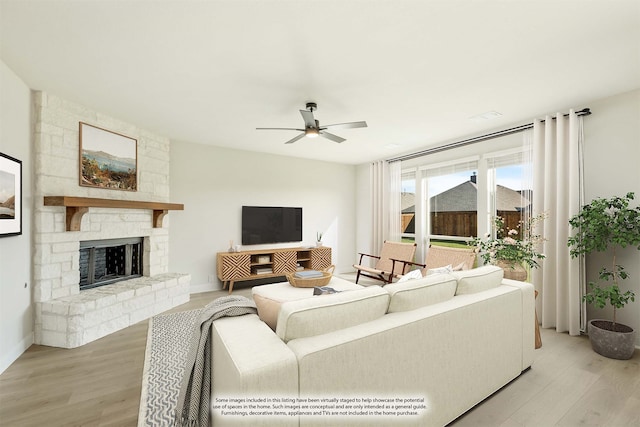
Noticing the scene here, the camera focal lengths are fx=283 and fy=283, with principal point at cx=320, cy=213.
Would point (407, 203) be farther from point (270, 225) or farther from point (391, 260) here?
point (270, 225)

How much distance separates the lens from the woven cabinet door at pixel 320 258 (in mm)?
5586

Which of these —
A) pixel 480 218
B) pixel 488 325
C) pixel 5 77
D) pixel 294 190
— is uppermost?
pixel 5 77

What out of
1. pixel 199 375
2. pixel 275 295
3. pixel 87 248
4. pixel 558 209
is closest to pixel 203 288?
pixel 87 248

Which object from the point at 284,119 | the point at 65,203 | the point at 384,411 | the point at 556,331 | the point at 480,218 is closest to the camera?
the point at 384,411

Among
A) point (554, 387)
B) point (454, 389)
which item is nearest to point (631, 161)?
point (554, 387)

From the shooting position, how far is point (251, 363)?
3.66ft

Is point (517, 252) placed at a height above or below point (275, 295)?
above

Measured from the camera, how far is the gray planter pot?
2.57 m

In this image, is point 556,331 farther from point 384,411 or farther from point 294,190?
point 294,190

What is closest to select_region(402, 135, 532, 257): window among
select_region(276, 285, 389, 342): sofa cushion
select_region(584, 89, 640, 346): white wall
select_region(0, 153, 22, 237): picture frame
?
select_region(584, 89, 640, 346): white wall

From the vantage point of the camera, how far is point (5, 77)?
2.37 meters

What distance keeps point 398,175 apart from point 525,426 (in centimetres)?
442

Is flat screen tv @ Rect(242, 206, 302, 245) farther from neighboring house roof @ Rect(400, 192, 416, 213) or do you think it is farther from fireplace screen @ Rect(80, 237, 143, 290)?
neighboring house roof @ Rect(400, 192, 416, 213)

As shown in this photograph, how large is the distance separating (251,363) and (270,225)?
14.6 ft
